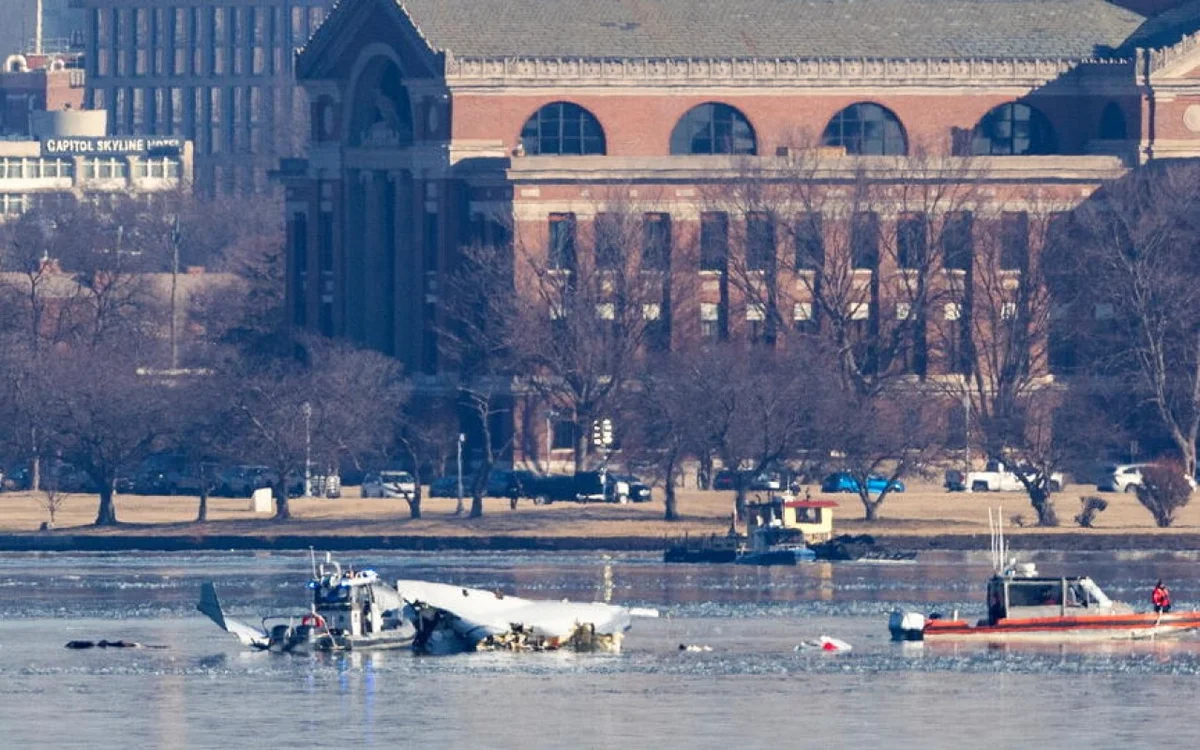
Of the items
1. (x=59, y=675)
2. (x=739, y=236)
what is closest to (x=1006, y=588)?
(x=59, y=675)

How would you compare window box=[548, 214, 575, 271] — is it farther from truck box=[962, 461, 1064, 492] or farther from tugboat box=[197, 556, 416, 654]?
tugboat box=[197, 556, 416, 654]

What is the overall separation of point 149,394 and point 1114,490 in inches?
1352

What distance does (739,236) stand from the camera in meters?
178

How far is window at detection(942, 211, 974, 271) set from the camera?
17650cm

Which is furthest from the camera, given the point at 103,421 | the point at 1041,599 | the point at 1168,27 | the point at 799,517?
the point at 1168,27

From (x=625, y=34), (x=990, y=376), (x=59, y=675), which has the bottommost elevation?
(x=59, y=675)

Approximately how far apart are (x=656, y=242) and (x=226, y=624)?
6985cm

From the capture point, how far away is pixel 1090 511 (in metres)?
150

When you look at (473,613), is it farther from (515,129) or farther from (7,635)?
(515,129)

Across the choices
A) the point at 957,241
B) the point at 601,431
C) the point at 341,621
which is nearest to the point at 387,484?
the point at 601,431

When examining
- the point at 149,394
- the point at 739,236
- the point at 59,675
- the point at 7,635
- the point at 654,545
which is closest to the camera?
the point at 59,675

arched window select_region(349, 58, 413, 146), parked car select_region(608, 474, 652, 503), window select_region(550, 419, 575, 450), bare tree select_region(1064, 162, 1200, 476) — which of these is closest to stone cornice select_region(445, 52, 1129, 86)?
arched window select_region(349, 58, 413, 146)

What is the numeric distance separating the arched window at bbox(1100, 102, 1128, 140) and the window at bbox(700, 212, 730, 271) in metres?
18.6

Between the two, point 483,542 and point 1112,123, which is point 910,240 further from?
point 483,542
